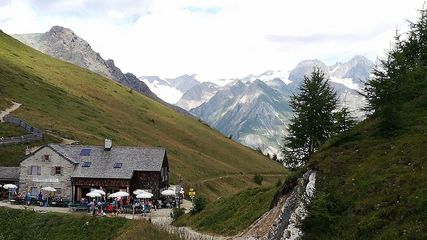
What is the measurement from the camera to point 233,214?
45469 mm

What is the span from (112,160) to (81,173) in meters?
5.18

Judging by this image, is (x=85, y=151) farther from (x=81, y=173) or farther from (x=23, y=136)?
(x=23, y=136)

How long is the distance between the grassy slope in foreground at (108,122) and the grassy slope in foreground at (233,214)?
57117mm

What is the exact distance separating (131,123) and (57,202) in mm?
91862

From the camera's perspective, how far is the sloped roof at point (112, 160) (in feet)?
240

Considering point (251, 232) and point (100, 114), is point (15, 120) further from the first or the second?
point (251, 232)

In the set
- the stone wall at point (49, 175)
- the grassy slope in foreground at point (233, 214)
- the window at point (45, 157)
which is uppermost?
the window at point (45, 157)

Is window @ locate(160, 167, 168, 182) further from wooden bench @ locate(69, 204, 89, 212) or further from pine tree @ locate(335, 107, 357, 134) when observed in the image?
pine tree @ locate(335, 107, 357, 134)

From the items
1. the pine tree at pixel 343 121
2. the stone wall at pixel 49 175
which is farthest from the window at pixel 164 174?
the pine tree at pixel 343 121

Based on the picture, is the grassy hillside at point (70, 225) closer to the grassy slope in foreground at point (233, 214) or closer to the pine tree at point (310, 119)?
the grassy slope in foreground at point (233, 214)

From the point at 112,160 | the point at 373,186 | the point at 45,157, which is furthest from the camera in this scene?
the point at 112,160

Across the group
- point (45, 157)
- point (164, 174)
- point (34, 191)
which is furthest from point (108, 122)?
point (34, 191)

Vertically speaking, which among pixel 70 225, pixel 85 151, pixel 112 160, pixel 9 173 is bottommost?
pixel 70 225

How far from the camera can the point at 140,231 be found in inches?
1547
